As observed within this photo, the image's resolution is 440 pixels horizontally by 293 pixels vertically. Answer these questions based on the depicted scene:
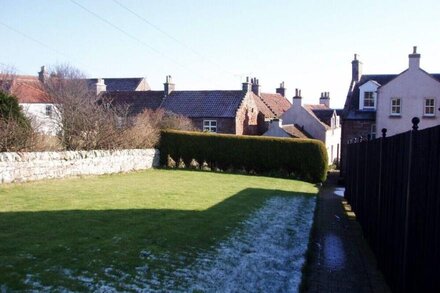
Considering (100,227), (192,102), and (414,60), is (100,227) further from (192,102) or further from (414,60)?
(192,102)

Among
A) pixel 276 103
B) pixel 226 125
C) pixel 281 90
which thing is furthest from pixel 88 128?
pixel 281 90

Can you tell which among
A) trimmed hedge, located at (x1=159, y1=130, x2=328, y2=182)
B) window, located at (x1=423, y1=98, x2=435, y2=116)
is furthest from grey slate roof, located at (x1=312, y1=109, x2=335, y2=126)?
trimmed hedge, located at (x1=159, y1=130, x2=328, y2=182)

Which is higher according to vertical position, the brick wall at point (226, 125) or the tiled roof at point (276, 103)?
the tiled roof at point (276, 103)

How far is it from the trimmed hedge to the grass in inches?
522

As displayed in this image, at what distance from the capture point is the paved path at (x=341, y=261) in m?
7.14

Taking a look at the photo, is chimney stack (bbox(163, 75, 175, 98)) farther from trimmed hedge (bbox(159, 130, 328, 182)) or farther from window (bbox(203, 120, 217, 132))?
trimmed hedge (bbox(159, 130, 328, 182))

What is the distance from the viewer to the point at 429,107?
33.3m

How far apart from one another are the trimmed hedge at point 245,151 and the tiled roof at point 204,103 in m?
11.4

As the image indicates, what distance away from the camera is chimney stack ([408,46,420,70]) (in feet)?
106

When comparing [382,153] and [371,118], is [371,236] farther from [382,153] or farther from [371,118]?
[371,118]

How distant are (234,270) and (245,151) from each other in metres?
22.4

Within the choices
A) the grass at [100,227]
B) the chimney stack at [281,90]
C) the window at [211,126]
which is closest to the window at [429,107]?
the window at [211,126]

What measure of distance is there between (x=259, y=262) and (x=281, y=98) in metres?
51.2

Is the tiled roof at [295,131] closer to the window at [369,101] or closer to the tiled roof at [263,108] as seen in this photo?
the tiled roof at [263,108]
